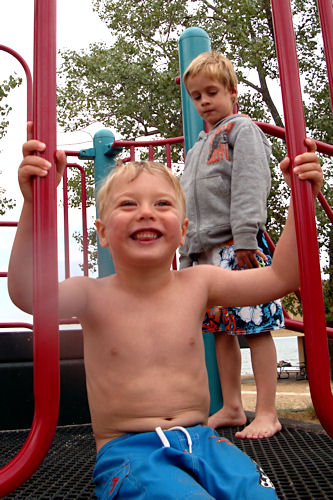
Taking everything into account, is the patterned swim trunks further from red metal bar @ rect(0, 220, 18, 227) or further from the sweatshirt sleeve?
red metal bar @ rect(0, 220, 18, 227)

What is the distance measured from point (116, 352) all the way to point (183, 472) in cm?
29

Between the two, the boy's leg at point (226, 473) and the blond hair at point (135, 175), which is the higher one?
the blond hair at point (135, 175)

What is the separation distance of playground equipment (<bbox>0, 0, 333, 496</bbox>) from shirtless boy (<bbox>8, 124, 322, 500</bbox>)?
0.06 meters

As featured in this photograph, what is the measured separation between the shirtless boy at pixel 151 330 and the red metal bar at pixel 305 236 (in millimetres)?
38

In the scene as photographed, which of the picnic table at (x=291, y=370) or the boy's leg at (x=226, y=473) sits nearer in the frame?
the boy's leg at (x=226, y=473)

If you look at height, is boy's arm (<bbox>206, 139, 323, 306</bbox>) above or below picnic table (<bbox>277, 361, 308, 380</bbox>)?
above

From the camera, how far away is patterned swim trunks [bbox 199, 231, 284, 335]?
1.85m

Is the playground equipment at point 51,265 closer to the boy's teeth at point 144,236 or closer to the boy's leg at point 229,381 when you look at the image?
the boy's teeth at point 144,236

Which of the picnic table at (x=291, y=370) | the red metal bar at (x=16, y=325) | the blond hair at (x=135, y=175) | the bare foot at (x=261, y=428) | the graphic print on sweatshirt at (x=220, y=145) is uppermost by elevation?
the graphic print on sweatshirt at (x=220, y=145)

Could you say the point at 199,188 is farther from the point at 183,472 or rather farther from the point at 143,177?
the point at 183,472

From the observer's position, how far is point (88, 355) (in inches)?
44.4

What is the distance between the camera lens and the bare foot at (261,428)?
1704mm

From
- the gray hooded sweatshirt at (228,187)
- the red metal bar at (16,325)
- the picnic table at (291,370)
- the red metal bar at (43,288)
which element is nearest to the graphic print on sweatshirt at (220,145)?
the gray hooded sweatshirt at (228,187)

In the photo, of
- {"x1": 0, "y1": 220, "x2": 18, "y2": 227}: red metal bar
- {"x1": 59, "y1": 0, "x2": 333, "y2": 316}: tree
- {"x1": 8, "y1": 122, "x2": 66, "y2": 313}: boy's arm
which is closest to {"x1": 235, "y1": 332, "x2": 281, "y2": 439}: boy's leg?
{"x1": 8, "y1": 122, "x2": 66, "y2": 313}: boy's arm
